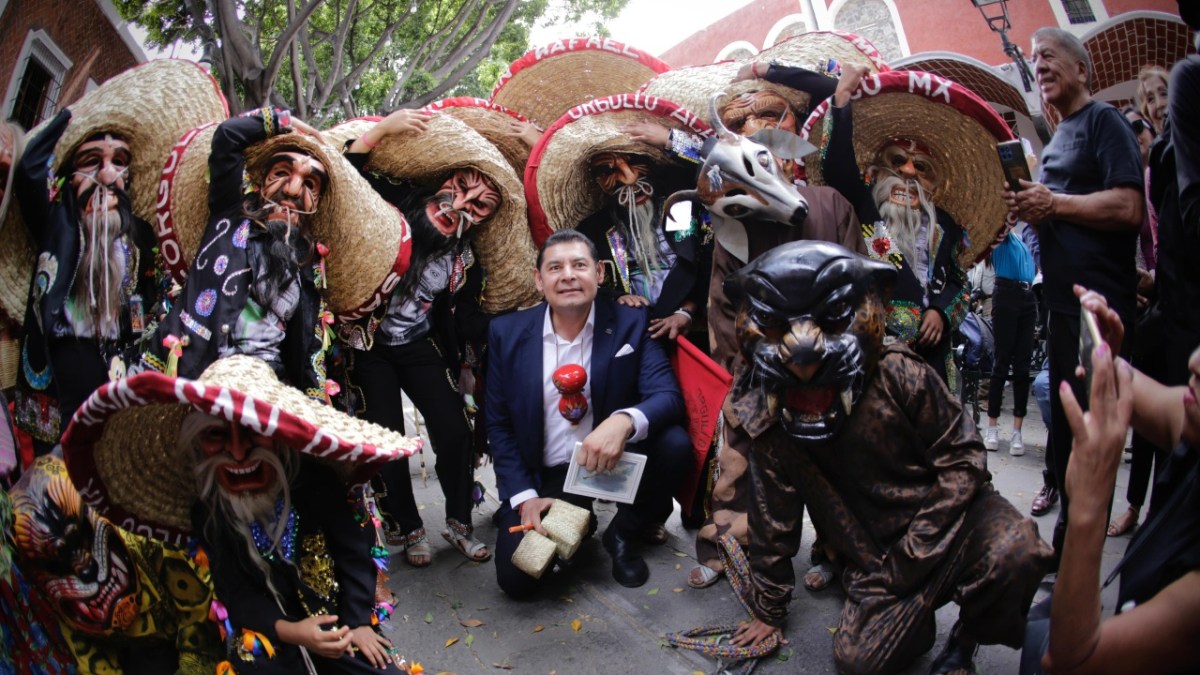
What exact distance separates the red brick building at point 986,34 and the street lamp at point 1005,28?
9 cm

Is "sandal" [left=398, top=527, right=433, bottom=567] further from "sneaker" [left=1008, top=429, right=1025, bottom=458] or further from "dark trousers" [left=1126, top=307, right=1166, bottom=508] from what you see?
"sneaker" [left=1008, top=429, right=1025, bottom=458]

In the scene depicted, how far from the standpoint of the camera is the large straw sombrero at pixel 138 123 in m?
2.79

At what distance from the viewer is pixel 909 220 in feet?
11.2

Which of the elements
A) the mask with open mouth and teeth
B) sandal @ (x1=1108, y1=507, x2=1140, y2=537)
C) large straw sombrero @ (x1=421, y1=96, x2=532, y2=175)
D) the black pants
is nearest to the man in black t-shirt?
sandal @ (x1=1108, y1=507, x2=1140, y2=537)


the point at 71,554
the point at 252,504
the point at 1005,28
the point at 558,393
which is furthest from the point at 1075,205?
the point at 1005,28

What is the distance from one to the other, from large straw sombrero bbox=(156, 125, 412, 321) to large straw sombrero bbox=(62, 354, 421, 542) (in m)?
1.10

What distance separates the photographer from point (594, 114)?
3777 mm

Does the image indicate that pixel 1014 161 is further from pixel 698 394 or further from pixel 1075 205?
pixel 698 394

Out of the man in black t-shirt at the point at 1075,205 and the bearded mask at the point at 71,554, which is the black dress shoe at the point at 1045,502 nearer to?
the man in black t-shirt at the point at 1075,205

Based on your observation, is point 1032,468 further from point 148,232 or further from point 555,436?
point 148,232

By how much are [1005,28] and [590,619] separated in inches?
342

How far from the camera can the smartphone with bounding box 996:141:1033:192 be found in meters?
2.91

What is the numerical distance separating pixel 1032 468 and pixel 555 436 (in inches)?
137

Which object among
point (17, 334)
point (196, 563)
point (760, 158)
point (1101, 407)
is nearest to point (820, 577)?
point (760, 158)
